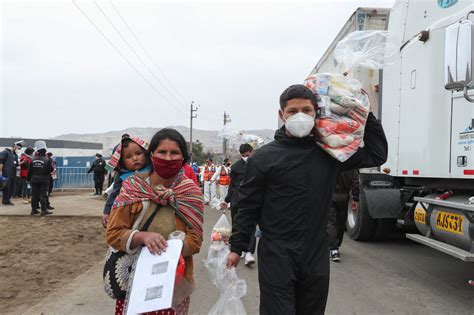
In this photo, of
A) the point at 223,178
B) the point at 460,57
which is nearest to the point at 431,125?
the point at 460,57

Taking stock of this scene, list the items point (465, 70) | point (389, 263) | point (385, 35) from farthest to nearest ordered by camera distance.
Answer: point (389, 263)
point (385, 35)
point (465, 70)

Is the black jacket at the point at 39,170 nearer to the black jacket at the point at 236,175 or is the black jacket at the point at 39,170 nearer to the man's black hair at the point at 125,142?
the black jacket at the point at 236,175

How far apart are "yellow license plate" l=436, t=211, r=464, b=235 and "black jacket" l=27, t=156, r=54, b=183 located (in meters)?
9.43

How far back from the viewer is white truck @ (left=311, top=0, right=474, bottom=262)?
4.34 metres

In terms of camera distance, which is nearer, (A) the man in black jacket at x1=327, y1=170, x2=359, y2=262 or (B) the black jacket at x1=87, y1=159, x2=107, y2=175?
(A) the man in black jacket at x1=327, y1=170, x2=359, y2=262

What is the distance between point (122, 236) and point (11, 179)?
13308 mm

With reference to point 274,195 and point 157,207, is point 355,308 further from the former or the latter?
point 157,207

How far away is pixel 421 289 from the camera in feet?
17.0

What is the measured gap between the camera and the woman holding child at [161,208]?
2.29 m

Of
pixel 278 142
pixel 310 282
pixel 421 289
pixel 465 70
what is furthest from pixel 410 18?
pixel 310 282

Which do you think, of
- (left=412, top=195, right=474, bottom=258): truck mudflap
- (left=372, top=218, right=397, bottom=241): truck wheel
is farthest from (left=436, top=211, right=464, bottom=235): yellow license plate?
(left=372, top=218, right=397, bottom=241): truck wheel

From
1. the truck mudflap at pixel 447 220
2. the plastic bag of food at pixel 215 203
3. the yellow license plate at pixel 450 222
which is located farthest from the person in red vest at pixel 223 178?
the yellow license plate at pixel 450 222

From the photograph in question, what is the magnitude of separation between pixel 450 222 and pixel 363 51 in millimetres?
2208

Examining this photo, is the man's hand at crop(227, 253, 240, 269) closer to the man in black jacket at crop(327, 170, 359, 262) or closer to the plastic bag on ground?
the plastic bag on ground
